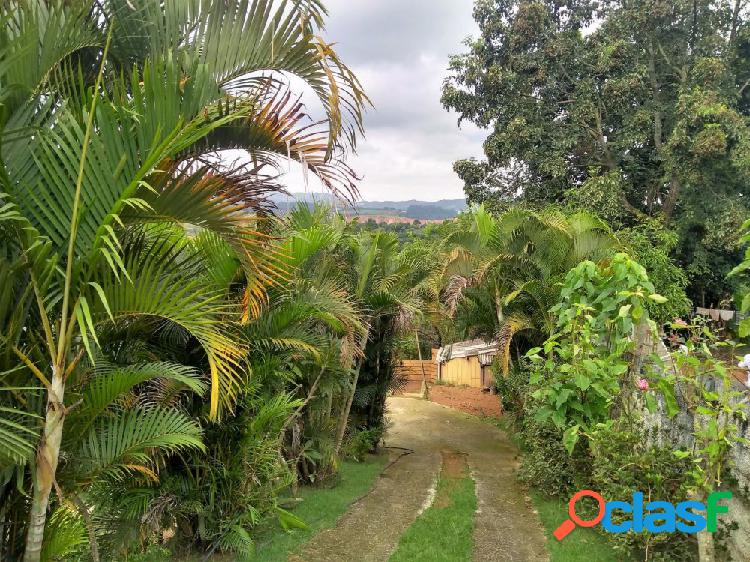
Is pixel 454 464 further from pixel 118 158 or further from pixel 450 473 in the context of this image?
pixel 118 158

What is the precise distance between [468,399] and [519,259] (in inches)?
359

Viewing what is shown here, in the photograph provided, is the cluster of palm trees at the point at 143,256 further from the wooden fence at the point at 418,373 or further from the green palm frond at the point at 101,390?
the wooden fence at the point at 418,373

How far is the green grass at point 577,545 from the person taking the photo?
4.86 metres

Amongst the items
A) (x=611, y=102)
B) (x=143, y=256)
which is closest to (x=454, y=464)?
(x=143, y=256)

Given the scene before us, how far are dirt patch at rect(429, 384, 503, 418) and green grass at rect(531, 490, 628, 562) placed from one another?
26.9ft

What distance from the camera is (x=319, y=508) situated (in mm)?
6609

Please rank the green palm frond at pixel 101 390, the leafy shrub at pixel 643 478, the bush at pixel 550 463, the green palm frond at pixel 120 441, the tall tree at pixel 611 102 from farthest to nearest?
the tall tree at pixel 611 102 → the bush at pixel 550 463 → the leafy shrub at pixel 643 478 → the green palm frond at pixel 120 441 → the green palm frond at pixel 101 390

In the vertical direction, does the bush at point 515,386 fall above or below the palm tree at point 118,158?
below

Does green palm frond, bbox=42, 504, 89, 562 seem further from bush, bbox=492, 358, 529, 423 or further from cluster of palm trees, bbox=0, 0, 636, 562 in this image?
bush, bbox=492, 358, 529, 423

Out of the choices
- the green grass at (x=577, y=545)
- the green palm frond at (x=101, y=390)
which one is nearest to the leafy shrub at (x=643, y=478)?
the green grass at (x=577, y=545)

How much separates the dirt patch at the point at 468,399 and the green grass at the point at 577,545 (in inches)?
323

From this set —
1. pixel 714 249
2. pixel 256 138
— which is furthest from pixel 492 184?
pixel 256 138

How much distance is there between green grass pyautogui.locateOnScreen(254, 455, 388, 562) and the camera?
17.1 ft

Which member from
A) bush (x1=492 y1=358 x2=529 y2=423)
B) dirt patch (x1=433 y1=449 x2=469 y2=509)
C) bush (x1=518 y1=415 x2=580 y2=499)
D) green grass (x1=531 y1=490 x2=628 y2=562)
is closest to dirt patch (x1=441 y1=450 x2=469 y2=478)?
dirt patch (x1=433 y1=449 x2=469 y2=509)
